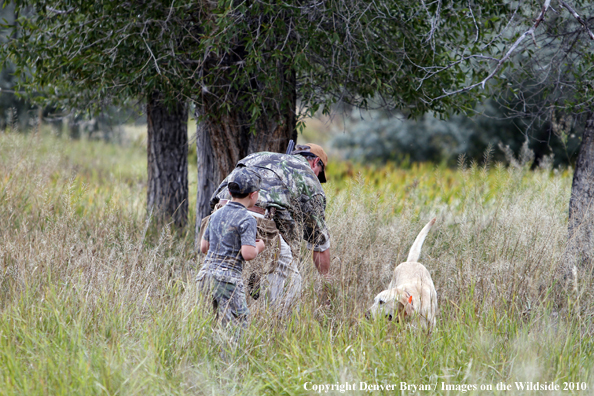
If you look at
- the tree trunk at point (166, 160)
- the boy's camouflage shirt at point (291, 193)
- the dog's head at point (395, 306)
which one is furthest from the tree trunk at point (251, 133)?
the dog's head at point (395, 306)

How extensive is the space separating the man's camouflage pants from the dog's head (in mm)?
897

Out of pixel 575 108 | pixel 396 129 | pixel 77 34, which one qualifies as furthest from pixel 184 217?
pixel 396 129

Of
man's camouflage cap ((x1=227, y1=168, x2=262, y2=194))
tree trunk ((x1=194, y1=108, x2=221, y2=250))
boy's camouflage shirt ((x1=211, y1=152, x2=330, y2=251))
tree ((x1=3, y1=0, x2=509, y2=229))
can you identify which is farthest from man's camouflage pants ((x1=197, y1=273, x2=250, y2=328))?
tree trunk ((x1=194, y1=108, x2=221, y2=250))

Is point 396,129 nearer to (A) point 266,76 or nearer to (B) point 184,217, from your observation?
(B) point 184,217

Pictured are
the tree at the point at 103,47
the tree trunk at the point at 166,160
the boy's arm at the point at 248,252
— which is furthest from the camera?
the tree trunk at the point at 166,160

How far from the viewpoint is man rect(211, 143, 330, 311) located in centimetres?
381

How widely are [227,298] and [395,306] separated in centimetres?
115

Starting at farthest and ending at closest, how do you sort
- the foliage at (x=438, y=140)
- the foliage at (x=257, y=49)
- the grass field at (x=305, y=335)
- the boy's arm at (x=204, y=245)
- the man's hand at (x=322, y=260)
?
the foliage at (x=438, y=140) → the foliage at (x=257, y=49) → the man's hand at (x=322, y=260) → the boy's arm at (x=204, y=245) → the grass field at (x=305, y=335)

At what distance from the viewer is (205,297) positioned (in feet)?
11.0

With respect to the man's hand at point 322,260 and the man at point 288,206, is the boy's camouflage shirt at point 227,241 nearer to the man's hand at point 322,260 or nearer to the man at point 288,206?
the man at point 288,206

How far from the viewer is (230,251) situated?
3250 millimetres

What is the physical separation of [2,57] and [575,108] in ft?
19.1

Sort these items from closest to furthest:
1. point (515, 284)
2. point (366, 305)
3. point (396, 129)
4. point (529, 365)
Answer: point (529, 365)
point (515, 284)
point (366, 305)
point (396, 129)

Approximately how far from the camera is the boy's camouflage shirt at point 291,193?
151 inches
